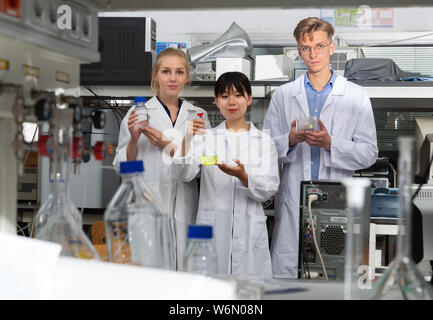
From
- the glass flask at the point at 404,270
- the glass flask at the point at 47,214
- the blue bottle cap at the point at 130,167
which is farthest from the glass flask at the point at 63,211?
the glass flask at the point at 404,270

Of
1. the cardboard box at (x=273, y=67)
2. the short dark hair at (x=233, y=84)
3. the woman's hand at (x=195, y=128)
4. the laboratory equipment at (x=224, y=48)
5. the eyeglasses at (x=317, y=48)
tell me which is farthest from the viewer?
the cardboard box at (x=273, y=67)

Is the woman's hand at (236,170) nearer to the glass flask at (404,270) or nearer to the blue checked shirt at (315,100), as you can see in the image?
the blue checked shirt at (315,100)

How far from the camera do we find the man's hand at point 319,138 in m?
2.02

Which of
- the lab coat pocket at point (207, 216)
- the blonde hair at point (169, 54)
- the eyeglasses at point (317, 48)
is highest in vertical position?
the eyeglasses at point (317, 48)

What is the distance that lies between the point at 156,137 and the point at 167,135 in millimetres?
47

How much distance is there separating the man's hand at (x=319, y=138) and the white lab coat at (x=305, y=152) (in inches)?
0.6

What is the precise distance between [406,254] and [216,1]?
757 mm

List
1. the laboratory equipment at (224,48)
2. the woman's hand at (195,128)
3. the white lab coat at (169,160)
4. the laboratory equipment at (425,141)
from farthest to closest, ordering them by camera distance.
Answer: the laboratory equipment at (425,141) < the laboratory equipment at (224,48) < the woman's hand at (195,128) < the white lab coat at (169,160)

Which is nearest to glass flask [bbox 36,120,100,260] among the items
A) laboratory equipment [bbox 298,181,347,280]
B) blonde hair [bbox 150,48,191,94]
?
laboratory equipment [bbox 298,181,347,280]

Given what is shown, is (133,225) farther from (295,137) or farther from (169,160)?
(295,137)

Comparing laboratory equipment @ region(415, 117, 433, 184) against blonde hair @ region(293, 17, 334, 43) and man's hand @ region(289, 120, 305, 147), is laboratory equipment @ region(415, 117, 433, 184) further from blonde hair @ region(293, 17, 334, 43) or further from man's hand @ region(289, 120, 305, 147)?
blonde hair @ region(293, 17, 334, 43)

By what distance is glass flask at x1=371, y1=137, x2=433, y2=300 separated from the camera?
0.77 m

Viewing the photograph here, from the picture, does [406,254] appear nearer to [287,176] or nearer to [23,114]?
[23,114]

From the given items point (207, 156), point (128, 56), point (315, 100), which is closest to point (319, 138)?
point (315, 100)
